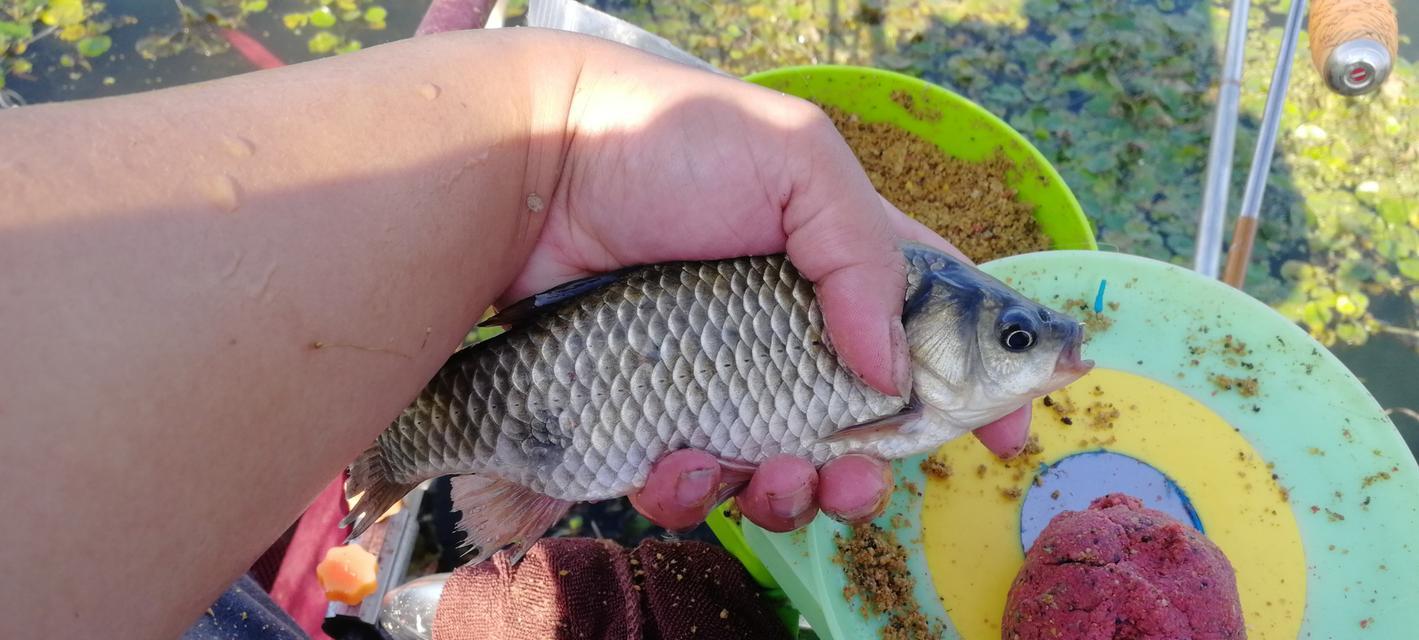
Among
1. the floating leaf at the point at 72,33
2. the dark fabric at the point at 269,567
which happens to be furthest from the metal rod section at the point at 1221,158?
the floating leaf at the point at 72,33

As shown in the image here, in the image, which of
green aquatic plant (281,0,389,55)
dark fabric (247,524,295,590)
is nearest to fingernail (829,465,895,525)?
dark fabric (247,524,295,590)

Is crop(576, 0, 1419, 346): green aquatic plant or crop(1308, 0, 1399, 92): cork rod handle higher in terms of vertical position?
crop(1308, 0, 1399, 92): cork rod handle

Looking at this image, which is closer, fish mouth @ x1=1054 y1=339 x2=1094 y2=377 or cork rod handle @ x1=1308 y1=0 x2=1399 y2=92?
fish mouth @ x1=1054 y1=339 x2=1094 y2=377

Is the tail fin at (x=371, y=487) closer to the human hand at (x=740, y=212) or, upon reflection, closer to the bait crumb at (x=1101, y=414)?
the human hand at (x=740, y=212)

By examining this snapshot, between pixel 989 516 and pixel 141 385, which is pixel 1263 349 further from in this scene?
pixel 141 385

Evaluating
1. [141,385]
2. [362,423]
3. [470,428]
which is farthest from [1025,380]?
[141,385]

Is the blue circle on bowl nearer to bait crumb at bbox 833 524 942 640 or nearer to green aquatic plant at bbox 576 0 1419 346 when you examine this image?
bait crumb at bbox 833 524 942 640

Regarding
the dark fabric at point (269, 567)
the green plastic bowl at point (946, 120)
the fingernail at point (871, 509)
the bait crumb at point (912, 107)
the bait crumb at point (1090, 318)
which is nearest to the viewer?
the fingernail at point (871, 509)
